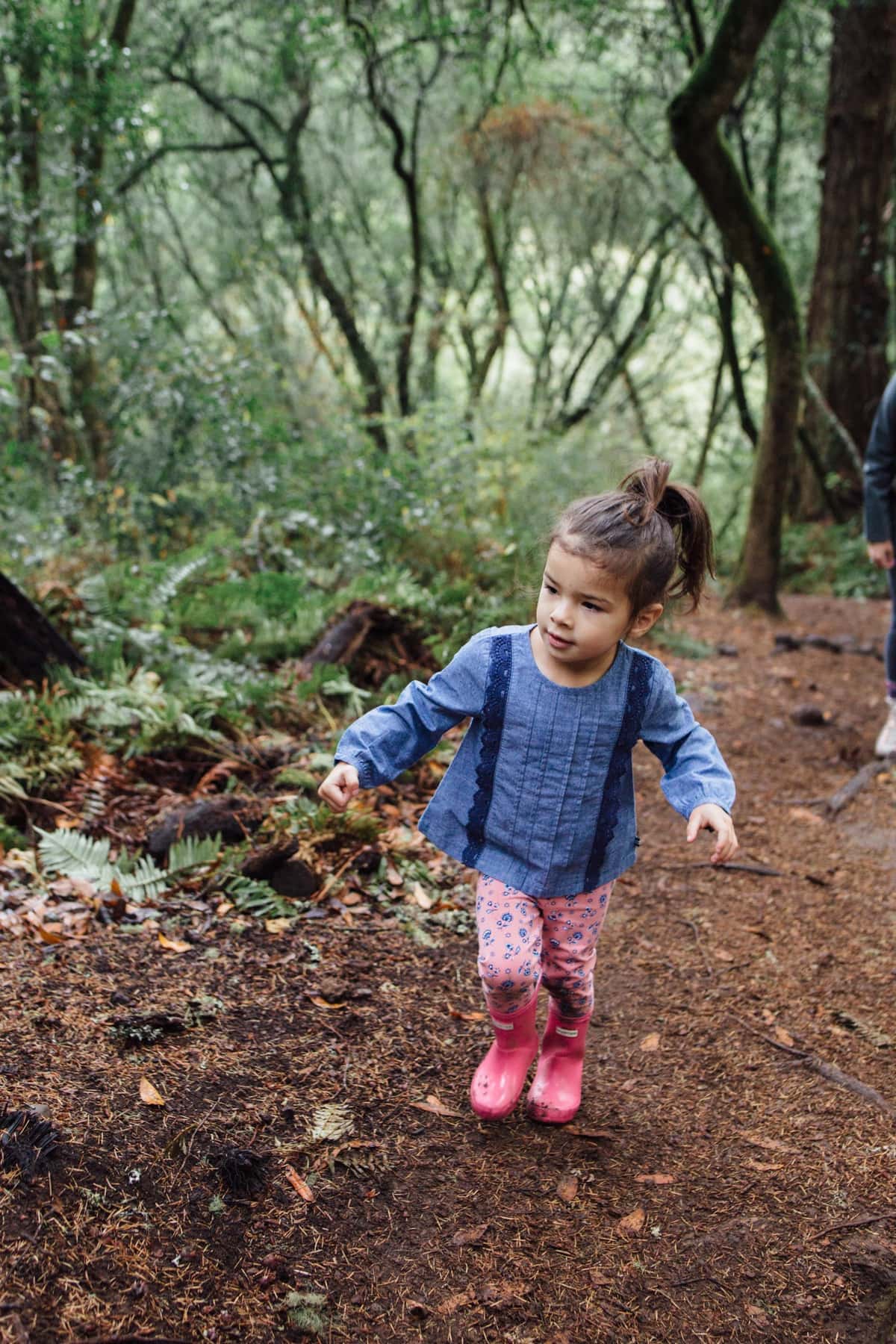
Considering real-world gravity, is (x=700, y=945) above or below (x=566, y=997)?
below

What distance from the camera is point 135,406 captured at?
7988 mm

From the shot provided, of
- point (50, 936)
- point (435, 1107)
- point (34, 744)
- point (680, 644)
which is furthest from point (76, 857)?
point (680, 644)

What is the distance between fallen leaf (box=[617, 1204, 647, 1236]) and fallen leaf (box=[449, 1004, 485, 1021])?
87 cm

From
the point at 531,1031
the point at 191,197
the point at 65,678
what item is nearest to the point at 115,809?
the point at 65,678

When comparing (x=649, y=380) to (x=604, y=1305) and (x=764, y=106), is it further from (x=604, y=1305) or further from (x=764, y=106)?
(x=604, y=1305)

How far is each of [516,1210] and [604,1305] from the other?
0.30 m

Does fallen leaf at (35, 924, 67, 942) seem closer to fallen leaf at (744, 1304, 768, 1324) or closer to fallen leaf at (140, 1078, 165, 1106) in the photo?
fallen leaf at (140, 1078, 165, 1106)

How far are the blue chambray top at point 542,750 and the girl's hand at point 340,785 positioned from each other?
0.30ft

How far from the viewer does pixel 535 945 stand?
2.50m

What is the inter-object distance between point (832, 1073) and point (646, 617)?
61.0 inches

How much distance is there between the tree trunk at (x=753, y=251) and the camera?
7.10 m

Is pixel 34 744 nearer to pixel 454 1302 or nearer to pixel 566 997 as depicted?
pixel 566 997

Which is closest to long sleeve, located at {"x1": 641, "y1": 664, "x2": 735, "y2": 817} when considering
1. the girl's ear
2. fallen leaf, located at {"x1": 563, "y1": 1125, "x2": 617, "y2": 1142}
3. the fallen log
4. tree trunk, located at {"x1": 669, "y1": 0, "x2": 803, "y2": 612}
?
the girl's ear

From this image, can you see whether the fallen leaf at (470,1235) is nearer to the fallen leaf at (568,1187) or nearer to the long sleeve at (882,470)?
the fallen leaf at (568,1187)
